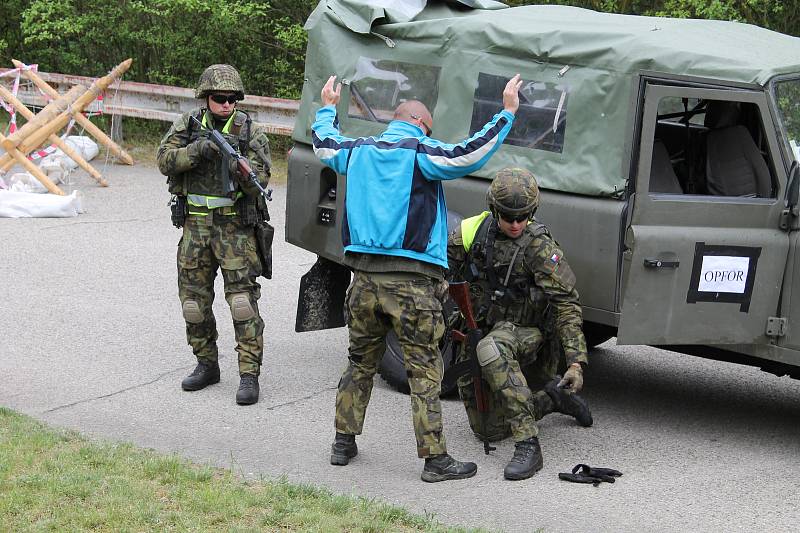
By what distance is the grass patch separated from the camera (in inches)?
191

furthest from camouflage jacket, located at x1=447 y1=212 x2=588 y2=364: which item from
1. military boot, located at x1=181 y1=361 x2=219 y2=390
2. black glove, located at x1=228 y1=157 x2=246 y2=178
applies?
military boot, located at x1=181 y1=361 x2=219 y2=390

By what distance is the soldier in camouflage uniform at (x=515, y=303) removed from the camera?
5.92 meters

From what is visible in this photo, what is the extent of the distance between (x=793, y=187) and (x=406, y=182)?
195 cm

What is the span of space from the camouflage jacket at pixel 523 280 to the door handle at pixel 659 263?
1.20 ft

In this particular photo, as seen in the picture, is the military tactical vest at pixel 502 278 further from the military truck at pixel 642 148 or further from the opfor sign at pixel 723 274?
the opfor sign at pixel 723 274

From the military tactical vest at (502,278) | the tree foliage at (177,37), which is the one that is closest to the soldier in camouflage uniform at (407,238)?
the military tactical vest at (502,278)

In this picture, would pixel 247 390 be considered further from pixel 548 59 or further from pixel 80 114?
pixel 80 114

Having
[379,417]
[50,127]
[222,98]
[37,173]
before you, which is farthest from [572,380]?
[50,127]

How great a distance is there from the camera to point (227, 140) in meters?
6.83

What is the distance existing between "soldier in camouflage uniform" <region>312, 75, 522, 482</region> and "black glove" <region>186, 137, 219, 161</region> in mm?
1050

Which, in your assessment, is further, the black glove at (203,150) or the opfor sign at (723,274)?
the black glove at (203,150)

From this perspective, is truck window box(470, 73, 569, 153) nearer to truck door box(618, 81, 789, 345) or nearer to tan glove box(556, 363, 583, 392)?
truck door box(618, 81, 789, 345)

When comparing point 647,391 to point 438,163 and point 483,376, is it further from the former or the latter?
point 438,163

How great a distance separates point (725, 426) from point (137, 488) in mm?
3355
